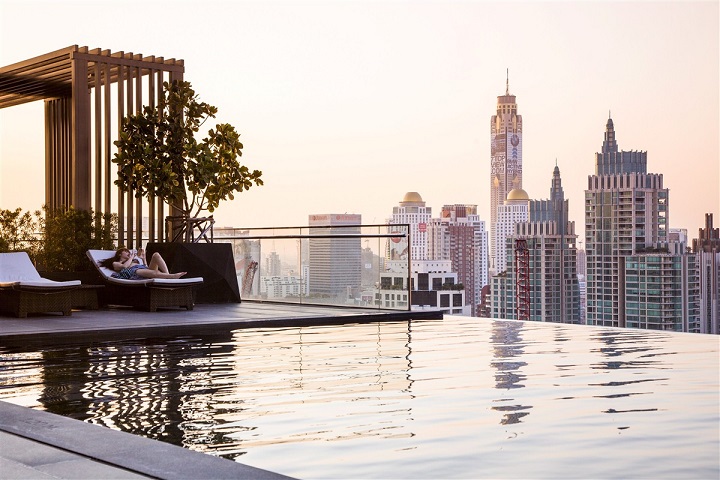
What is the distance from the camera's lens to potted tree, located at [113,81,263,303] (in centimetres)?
1305

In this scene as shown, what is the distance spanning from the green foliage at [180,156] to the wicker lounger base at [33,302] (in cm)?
297

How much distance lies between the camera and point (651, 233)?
69875mm

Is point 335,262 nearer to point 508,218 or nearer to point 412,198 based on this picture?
point 412,198

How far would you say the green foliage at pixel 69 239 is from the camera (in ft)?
41.8

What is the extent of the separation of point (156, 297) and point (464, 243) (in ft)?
226

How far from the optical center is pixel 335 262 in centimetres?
1262

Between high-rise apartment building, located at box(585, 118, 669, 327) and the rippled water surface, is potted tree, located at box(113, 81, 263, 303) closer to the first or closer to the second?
the rippled water surface

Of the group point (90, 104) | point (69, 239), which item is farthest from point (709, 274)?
point (69, 239)

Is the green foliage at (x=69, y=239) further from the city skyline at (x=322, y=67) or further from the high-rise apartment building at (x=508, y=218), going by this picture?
the high-rise apartment building at (x=508, y=218)

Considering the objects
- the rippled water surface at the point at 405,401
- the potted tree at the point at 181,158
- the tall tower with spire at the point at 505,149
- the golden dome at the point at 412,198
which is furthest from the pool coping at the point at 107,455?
the tall tower with spire at the point at 505,149

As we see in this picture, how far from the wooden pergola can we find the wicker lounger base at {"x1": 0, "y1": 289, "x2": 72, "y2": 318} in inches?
117

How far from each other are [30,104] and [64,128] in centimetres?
161

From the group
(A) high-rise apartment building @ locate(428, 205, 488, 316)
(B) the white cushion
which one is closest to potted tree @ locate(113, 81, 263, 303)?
(B) the white cushion

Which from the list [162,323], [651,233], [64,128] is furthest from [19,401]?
[651,233]
